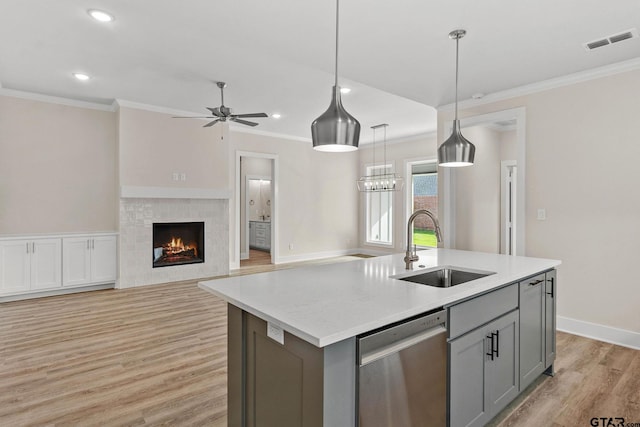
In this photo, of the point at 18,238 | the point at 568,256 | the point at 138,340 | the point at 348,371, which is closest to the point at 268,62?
the point at 138,340

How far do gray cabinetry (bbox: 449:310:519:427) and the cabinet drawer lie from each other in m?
0.04

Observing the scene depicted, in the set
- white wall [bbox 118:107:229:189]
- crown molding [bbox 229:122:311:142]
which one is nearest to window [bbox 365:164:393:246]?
crown molding [bbox 229:122:311:142]

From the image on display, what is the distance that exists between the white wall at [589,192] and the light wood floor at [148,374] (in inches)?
19.4

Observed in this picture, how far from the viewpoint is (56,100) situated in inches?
195

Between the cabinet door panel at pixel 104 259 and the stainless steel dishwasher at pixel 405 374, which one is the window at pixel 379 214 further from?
the stainless steel dishwasher at pixel 405 374

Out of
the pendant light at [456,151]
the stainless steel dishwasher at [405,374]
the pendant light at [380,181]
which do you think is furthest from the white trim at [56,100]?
the stainless steel dishwasher at [405,374]

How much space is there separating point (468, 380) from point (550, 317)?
3.88ft

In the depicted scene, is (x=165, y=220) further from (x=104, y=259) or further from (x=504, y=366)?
(x=504, y=366)

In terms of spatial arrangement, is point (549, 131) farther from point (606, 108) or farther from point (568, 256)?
point (568, 256)

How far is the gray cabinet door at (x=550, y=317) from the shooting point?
2.48 meters

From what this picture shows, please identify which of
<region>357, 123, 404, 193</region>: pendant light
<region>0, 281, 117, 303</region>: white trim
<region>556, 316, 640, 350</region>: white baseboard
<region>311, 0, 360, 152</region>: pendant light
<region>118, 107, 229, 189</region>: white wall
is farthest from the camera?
<region>357, 123, 404, 193</region>: pendant light

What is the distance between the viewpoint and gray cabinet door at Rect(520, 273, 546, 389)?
86.8 inches

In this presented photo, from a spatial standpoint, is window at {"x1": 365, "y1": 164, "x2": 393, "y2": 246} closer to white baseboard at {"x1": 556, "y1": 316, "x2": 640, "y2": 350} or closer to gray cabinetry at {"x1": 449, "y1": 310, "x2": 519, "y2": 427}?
white baseboard at {"x1": 556, "y1": 316, "x2": 640, "y2": 350}

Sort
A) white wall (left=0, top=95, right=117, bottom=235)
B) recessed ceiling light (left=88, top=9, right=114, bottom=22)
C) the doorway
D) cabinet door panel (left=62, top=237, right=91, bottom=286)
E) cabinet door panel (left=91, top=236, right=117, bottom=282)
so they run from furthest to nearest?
the doorway
cabinet door panel (left=91, top=236, right=117, bottom=282)
cabinet door panel (left=62, top=237, right=91, bottom=286)
white wall (left=0, top=95, right=117, bottom=235)
recessed ceiling light (left=88, top=9, right=114, bottom=22)
